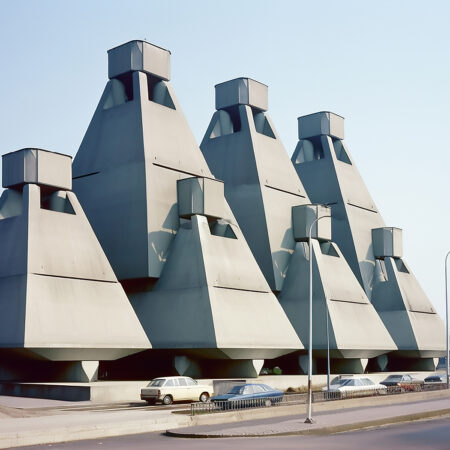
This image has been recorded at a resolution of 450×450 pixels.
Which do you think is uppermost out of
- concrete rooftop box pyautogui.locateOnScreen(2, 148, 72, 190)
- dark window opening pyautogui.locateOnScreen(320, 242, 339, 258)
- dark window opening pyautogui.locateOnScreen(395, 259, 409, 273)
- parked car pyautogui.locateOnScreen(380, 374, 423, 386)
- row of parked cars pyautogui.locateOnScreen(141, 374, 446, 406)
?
concrete rooftop box pyautogui.locateOnScreen(2, 148, 72, 190)

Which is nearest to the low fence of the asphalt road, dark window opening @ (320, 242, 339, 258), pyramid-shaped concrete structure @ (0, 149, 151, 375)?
the asphalt road

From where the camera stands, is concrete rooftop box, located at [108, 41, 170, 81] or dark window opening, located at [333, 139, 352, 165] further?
dark window opening, located at [333, 139, 352, 165]

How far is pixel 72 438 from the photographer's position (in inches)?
861

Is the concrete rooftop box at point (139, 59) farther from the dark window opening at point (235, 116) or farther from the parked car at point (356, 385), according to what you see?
the parked car at point (356, 385)

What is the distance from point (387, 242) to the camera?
251 feet

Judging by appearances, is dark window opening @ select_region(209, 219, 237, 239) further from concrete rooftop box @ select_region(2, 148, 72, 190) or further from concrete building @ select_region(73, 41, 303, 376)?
concrete rooftop box @ select_region(2, 148, 72, 190)

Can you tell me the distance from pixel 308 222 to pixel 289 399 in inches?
1267

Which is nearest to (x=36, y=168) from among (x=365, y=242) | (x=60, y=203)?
(x=60, y=203)

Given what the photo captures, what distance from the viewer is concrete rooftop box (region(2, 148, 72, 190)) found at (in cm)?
4800

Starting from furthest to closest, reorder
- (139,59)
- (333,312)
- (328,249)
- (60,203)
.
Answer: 1. (328,249)
2. (333,312)
3. (139,59)
4. (60,203)

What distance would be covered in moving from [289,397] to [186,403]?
5694 mm

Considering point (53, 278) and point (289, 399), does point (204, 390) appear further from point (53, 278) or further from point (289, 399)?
point (53, 278)

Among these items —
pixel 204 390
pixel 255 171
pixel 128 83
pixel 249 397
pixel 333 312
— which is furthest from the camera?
pixel 255 171

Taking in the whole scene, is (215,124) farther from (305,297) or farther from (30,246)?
(30,246)
